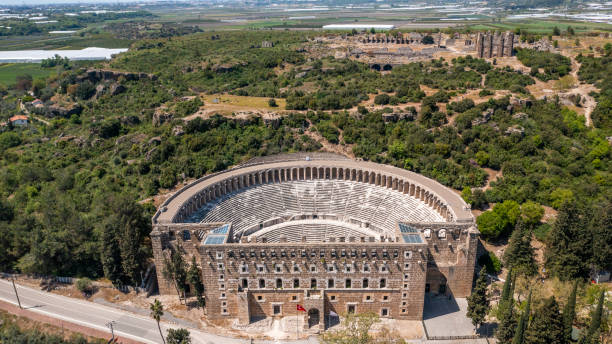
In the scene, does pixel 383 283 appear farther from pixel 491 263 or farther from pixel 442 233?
pixel 491 263

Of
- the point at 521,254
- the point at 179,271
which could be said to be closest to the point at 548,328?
the point at 521,254

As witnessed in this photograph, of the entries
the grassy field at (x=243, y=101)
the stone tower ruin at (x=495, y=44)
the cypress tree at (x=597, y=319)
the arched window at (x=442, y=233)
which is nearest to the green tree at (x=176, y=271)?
the arched window at (x=442, y=233)

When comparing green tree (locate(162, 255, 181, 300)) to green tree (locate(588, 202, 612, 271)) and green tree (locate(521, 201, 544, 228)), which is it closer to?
green tree (locate(521, 201, 544, 228))

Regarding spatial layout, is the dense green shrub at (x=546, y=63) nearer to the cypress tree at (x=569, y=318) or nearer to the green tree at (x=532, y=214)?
the green tree at (x=532, y=214)

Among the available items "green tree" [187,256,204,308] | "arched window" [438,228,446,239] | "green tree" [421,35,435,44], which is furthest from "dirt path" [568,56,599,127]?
"green tree" [187,256,204,308]

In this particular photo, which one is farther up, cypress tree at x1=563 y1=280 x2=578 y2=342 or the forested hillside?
the forested hillside

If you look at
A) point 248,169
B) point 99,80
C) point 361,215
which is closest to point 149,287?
point 248,169
